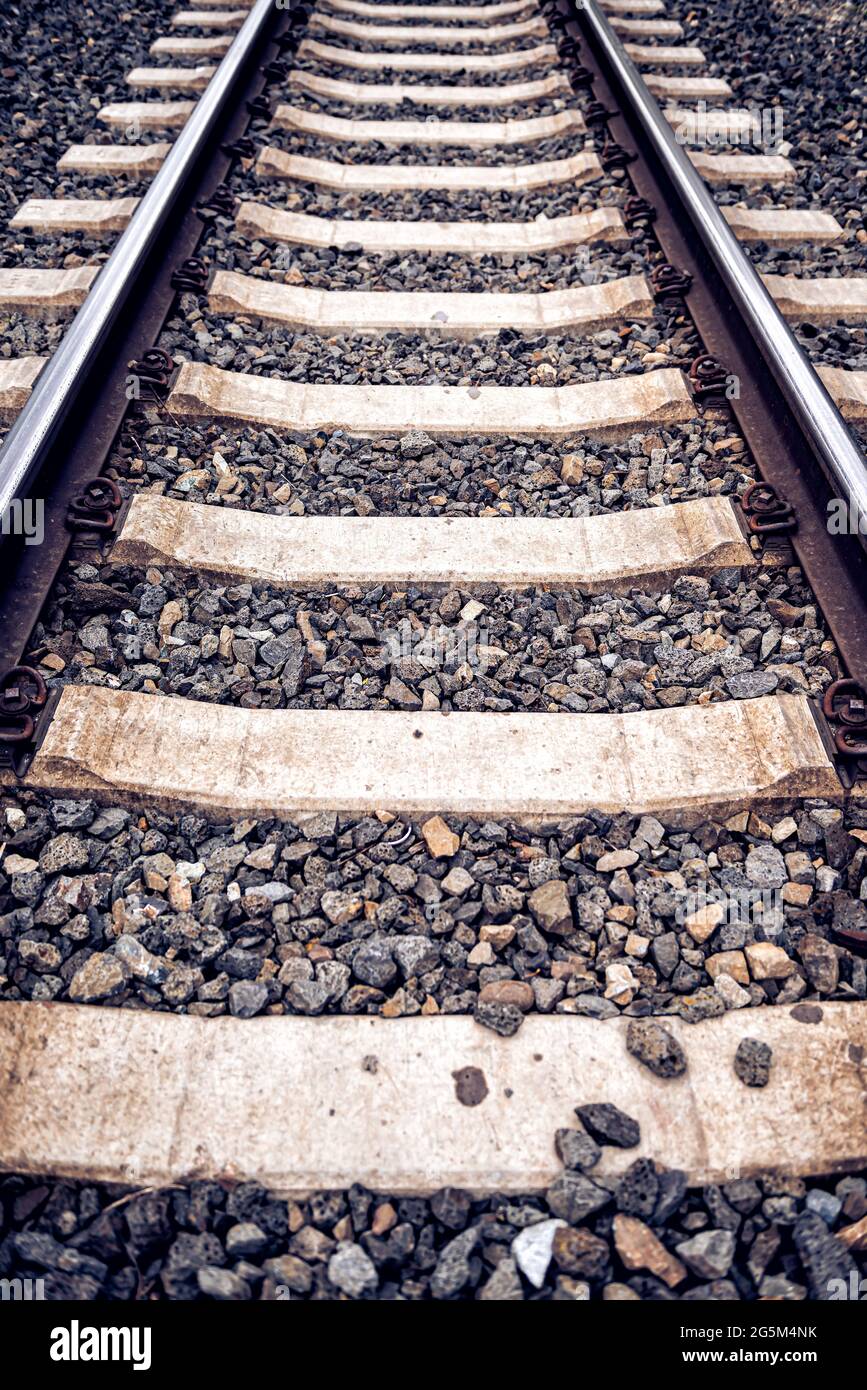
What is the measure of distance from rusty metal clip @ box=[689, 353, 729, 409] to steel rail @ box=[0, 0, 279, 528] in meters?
2.17

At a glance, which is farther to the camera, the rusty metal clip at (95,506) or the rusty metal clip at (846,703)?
the rusty metal clip at (95,506)

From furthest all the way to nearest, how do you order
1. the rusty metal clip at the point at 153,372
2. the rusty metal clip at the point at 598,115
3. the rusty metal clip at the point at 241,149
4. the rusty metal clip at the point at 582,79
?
the rusty metal clip at the point at 582,79, the rusty metal clip at the point at 598,115, the rusty metal clip at the point at 241,149, the rusty metal clip at the point at 153,372

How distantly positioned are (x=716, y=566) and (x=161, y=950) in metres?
1.92

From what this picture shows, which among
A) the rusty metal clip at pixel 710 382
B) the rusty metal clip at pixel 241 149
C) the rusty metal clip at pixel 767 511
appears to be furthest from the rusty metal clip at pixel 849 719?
the rusty metal clip at pixel 241 149

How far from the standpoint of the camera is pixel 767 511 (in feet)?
8.95

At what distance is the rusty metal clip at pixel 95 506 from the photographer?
8.54 ft

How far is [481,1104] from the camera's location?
65.4 inches

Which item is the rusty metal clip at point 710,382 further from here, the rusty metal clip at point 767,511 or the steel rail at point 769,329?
the rusty metal clip at point 767,511

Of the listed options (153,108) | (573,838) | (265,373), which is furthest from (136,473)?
(153,108)

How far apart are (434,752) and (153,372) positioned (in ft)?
6.41

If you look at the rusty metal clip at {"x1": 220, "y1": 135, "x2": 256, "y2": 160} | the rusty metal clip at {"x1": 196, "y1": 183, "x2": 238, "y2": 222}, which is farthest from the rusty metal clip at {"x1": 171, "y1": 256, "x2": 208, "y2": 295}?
the rusty metal clip at {"x1": 220, "y1": 135, "x2": 256, "y2": 160}

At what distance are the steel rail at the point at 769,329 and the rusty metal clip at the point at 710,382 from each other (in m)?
0.17

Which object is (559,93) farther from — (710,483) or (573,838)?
A: (573,838)

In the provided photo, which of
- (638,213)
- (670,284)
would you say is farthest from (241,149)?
(670,284)
